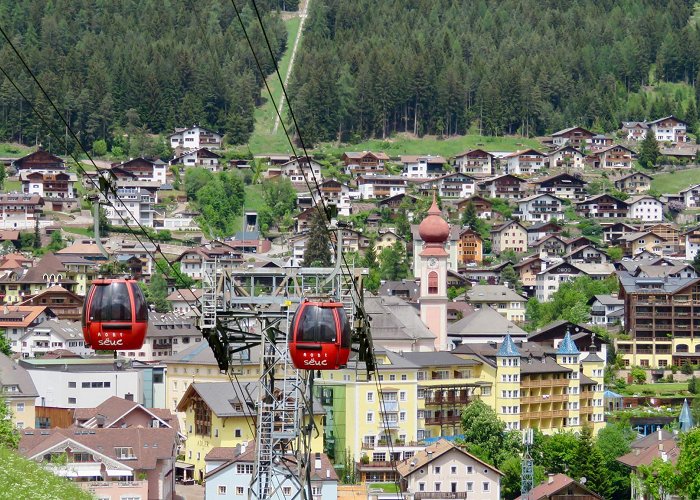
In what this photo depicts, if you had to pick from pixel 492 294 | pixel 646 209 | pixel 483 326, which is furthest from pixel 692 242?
pixel 483 326

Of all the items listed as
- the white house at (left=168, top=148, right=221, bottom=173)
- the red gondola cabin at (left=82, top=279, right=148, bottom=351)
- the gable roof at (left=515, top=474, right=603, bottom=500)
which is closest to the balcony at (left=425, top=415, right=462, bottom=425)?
the gable roof at (left=515, top=474, right=603, bottom=500)

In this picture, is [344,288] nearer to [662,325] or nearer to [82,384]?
[82,384]

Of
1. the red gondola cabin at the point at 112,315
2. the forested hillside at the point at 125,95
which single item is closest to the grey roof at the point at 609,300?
the forested hillside at the point at 125,95

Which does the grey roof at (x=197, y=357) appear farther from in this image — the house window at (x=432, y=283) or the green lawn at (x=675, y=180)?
the green lawn at (x=675, y=180)

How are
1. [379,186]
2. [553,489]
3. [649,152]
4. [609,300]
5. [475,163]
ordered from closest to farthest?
[553,489] → [609,300] → [379,186] → [475,163] → [649,152]

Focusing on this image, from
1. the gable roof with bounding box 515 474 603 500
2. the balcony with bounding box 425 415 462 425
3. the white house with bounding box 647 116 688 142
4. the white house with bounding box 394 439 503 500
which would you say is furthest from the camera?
the white house with bounding box 647 116 688 142

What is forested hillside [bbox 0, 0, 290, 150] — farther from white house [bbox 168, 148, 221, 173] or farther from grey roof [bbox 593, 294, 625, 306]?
grey roof [bbox 593, 294, 625, 306]

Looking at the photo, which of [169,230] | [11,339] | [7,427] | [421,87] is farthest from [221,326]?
[421,87]
